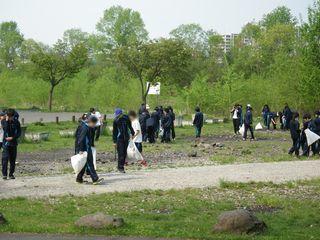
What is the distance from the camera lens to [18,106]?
214ft

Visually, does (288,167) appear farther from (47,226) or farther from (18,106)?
(18,106)

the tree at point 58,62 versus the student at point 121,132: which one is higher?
the tree at point 58,62

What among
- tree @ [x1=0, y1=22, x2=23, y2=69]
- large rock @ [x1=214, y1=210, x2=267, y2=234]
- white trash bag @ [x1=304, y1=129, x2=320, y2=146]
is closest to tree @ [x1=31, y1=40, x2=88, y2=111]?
tree @ [x1=0, y1=22, x2=23, y2=69]

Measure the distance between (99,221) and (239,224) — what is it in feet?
7.18

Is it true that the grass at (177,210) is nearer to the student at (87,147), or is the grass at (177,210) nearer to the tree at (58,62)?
the student at (87,147)

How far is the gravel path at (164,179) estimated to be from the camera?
13.2m

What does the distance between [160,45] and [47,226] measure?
41151mm

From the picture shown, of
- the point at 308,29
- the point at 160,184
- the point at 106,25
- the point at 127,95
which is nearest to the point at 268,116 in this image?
the point at 308,29

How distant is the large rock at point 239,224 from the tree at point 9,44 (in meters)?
88.0

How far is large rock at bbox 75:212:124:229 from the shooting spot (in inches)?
357

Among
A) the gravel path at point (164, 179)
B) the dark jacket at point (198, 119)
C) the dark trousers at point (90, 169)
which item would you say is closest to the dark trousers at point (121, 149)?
the gravel path at point (164, 179)

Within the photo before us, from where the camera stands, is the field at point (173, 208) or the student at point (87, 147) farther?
the student at point (87, 147)

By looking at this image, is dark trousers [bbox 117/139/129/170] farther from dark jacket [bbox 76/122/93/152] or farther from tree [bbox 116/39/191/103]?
tree [bbox 116/39/191/103]

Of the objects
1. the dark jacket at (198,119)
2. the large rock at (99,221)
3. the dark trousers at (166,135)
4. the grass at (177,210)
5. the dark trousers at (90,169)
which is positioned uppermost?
the dark jacket at (198,119)
